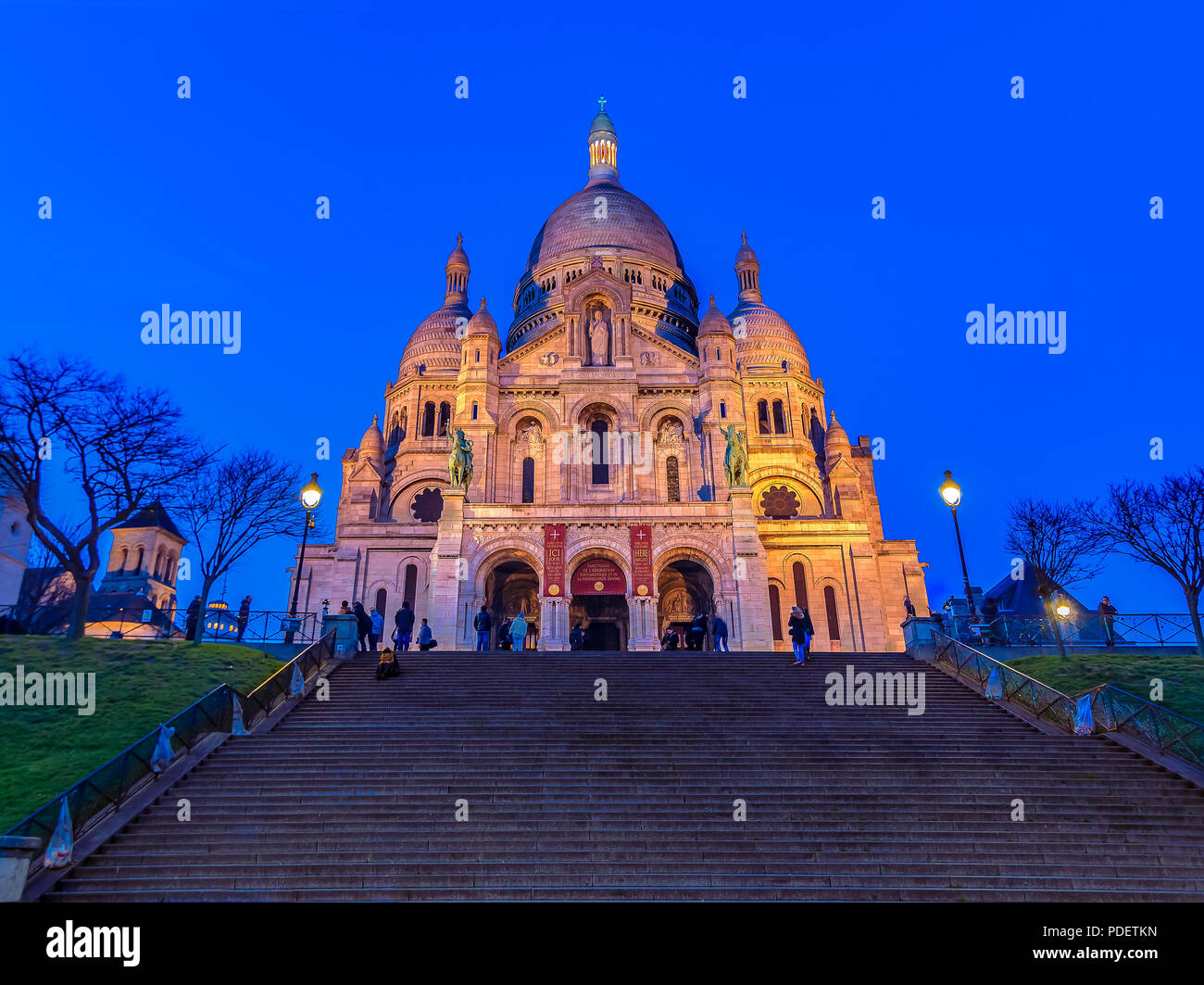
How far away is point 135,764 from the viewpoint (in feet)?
43.9

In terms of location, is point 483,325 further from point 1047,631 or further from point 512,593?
point 1047,631

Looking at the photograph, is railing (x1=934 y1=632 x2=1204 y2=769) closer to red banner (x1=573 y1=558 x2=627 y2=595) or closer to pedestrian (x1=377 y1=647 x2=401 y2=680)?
pedestrian (x1=377 y1=647 x2=401 y2=680)

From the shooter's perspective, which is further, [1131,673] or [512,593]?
[512,593]

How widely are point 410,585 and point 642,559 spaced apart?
1481 cm

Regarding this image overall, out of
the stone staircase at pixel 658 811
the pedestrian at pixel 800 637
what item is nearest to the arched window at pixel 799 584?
the pedestrian at pixel 800 637

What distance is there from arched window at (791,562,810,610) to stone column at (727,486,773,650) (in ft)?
29.7

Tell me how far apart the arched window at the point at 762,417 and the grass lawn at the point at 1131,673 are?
98.9 feet

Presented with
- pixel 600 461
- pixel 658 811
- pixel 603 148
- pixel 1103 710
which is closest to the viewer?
pixel 658 811

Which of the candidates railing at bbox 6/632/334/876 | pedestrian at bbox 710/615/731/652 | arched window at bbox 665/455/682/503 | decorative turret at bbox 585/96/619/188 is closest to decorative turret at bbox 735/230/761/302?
decorative turret at bbox 585/96/619/188

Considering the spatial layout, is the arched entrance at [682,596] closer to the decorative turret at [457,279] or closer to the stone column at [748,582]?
the stone column at [748,582]

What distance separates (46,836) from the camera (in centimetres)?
1114

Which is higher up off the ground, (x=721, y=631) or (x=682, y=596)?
(x=682, y=596)

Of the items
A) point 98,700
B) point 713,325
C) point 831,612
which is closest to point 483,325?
point 713,325
